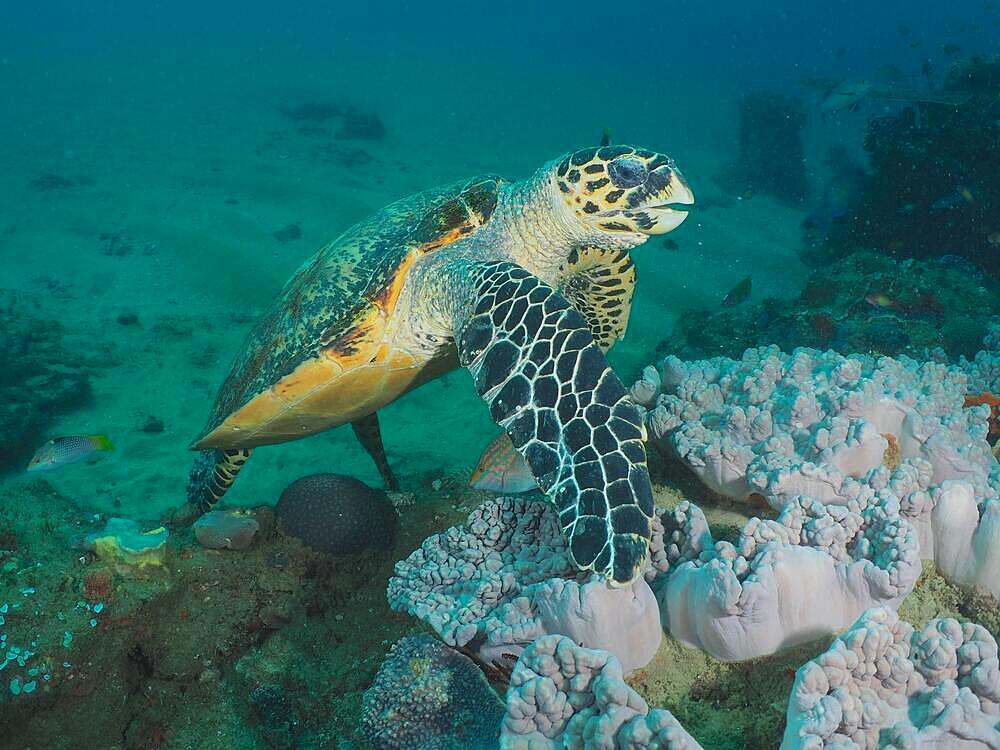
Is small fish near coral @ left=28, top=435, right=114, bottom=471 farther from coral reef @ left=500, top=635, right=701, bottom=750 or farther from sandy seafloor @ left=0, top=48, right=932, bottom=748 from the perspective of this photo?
coral reef @ left=500, top=635, right=701, bottom=750

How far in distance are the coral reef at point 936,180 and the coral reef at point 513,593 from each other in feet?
27.7

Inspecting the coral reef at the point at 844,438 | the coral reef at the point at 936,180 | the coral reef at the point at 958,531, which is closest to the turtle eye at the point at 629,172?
the coral reef at the point at 844,438

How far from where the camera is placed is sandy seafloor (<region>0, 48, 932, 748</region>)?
18.6 ft

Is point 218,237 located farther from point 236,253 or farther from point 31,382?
point 31,382

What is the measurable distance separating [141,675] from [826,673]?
2.80 meters

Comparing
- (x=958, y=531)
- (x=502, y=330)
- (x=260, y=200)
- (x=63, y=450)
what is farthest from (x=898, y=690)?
(x=260, y=200)

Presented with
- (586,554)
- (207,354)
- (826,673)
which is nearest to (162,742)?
(586,554)

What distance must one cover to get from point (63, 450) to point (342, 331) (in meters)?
2.54

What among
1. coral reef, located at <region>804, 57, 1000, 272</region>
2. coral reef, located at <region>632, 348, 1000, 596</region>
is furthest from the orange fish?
coral reef, located at <region>804, 57, 1000, 272</region>

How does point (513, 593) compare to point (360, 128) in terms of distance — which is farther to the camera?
point (360, 128)

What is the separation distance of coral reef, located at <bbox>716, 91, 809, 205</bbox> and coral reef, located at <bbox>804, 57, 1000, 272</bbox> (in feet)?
27.6

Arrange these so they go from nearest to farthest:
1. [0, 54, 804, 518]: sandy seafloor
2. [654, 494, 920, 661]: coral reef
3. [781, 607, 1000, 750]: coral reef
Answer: [781, 607, 1000, 750]: coral reef, [654, 494, 920, 661]: coral reef, [0, 54, 804, 518]: sandy seafloor

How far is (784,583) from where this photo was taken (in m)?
1.62

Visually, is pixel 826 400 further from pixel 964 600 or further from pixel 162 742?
pixel 162 742
